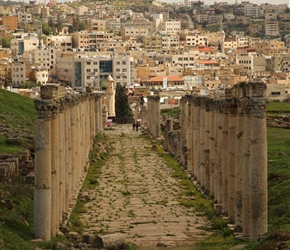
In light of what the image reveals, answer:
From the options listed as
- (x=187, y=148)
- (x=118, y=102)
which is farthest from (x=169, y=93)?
(x=187, y=148)

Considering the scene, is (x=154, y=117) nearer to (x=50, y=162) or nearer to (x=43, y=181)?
(x=50, y=162)

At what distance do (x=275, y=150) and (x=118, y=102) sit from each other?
1875 inches

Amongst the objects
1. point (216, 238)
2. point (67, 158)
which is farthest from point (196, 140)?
point (216, 238)

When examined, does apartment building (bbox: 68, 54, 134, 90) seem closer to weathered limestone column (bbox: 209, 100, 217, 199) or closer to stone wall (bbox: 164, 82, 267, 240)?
stone wall (bbox: 164, 82, 267, 240)

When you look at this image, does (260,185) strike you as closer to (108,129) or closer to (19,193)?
(19,193)

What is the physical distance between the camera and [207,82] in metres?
125

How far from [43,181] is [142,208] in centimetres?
699

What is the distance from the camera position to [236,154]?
24547 millimetres

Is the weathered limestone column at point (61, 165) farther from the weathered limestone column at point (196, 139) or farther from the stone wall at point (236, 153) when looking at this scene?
the weathered limestone column at point (196, 139)

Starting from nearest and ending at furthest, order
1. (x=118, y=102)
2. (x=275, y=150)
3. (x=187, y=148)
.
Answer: (x=275, y=150)
(x=187, y=148)
(x=118, y=102)

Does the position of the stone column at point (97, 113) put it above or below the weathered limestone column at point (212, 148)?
below

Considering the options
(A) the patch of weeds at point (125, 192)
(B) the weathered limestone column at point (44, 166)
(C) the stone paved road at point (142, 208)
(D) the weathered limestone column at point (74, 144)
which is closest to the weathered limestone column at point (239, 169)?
(C) the stone paved road at point (142, 208)

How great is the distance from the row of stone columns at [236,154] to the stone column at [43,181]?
4.16 m

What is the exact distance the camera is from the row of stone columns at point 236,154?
21.6 metres
